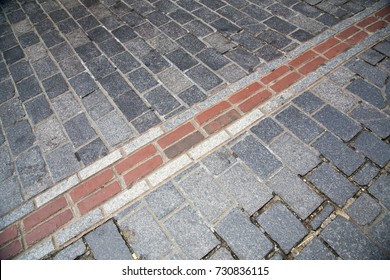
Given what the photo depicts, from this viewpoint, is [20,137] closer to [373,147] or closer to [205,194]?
[205,194]

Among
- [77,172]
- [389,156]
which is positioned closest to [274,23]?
[389,156]

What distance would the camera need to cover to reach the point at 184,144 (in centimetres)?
276

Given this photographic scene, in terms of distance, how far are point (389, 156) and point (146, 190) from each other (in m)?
2.41

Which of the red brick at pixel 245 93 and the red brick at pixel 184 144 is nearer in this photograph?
the red brick at pixel 184 144

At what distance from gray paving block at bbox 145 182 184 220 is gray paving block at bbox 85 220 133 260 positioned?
385 mm

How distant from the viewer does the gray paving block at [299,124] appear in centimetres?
270

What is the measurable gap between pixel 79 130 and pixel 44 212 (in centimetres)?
99

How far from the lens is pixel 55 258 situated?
2.21 m

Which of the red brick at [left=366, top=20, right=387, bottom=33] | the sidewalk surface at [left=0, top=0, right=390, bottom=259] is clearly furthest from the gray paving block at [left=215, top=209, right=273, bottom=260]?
the red brick at [left=366, top=20, right=387, bottom=33]

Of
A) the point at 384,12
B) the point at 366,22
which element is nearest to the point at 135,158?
the point at 366,22

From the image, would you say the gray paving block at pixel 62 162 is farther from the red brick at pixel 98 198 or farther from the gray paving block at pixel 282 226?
the gray paving block at pixel 282 226

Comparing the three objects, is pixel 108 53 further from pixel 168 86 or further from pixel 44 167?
pixel 44 167

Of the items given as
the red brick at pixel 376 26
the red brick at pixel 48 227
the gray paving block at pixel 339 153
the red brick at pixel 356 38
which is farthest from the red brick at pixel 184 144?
the red brick at pixel 376 26

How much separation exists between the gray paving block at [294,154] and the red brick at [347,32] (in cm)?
193
